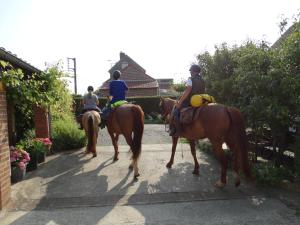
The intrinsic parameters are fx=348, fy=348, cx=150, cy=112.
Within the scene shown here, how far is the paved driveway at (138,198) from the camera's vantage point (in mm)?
5605

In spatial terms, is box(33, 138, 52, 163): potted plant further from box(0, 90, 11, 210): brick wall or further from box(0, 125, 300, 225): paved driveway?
box(0, 90, 11, 210): brick wall

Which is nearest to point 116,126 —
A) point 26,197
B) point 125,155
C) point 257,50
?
point 125,155

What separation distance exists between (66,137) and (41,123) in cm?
113

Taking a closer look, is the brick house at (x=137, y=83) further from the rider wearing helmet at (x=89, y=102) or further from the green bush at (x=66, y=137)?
the rider wearing helmet at (x=89, y=102)

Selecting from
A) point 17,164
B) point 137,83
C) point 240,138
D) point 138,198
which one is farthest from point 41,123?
point 137,83

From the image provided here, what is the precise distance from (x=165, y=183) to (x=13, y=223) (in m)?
3.22

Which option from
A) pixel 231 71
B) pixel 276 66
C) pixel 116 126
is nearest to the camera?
pixel 276 66

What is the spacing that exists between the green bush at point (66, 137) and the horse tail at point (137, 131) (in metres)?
3.78

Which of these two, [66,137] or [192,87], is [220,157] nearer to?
[192,87]

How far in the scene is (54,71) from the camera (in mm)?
9391

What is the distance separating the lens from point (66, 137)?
1120cm

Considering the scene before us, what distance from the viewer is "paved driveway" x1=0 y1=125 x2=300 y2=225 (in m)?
5.61

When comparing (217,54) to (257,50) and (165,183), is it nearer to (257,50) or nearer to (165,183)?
(257,50)

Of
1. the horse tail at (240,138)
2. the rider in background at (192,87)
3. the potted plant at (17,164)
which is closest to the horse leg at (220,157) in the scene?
the horse tail at (240,138)
